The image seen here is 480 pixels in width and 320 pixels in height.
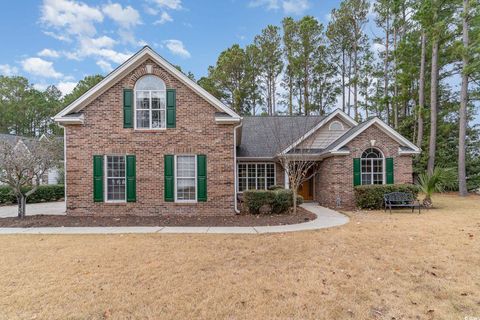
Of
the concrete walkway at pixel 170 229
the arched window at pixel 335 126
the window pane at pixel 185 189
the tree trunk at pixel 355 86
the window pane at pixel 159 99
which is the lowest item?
the concrete walkway at pixel 170 229

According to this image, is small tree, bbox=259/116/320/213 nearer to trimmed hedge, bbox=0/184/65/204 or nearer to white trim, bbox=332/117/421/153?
white trim, bbox=332/117/421/153

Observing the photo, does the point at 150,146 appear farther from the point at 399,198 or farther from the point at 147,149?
the point at 399,198

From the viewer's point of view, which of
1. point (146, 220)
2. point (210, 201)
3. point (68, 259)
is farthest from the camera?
point (210, 201)

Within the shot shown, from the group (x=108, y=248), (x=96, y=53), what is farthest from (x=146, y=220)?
(x=96, y=53)

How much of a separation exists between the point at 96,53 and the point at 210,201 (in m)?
13.8

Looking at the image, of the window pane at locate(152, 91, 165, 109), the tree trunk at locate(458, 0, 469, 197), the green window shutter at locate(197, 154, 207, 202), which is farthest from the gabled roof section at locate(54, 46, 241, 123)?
the tree trunk at locate(458, 0, 469, 197)

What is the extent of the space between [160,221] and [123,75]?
240 inches

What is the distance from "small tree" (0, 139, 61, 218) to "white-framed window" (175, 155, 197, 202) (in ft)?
17.3

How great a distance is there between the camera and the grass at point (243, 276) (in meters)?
3.62

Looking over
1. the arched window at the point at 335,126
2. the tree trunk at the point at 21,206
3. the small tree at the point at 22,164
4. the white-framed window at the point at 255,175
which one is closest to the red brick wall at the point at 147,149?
the small tree at the point at 22,164

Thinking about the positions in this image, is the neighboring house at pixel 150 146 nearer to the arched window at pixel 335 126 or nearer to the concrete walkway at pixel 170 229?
the concrete walkway at pixel 170 229

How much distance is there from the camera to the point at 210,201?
36.0ft

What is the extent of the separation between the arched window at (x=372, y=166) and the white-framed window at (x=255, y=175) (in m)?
5.08

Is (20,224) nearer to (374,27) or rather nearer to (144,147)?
(144,147)
